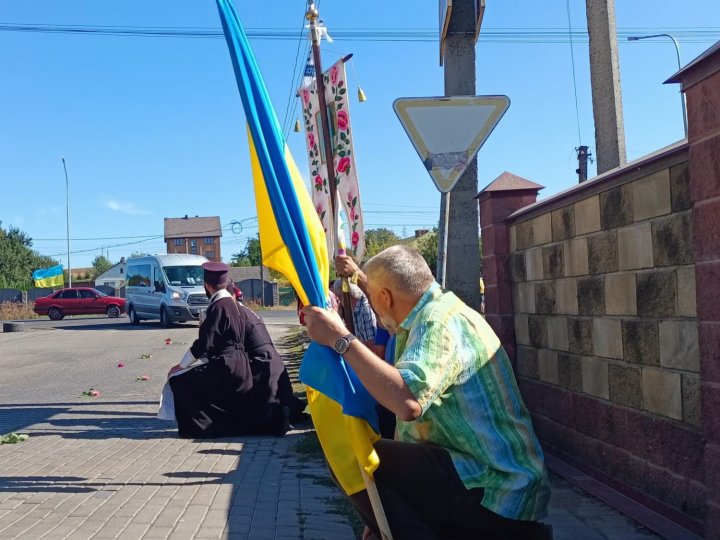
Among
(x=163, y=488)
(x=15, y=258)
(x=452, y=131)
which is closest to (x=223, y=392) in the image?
(x=163, y=488)

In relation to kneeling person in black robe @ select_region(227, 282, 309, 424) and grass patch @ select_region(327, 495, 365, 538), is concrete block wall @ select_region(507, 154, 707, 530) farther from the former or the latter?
kneeling person in black robe @ select_region(227, 282, 309, 424)

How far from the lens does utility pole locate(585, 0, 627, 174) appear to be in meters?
7.84

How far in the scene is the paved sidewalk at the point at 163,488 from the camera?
4.31m

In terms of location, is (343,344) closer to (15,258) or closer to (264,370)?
(264,370)

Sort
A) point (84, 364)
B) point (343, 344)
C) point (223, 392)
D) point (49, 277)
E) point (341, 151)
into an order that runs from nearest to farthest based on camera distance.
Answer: point (343, 344) < point (341, 151) < point (223, 392) < point (84, 364) < point (49, 277)

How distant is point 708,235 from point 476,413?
5.49 feet

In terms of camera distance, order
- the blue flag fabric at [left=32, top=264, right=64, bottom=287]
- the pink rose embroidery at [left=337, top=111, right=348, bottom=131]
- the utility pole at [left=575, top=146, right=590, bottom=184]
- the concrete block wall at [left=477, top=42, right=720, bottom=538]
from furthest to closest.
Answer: the blue flag fabric at [left=32, top=264, right=64, bottom=287] < the utility pole at [left=575, top=146, right=590, bottom=184] < the pink rose embroidery at [left=337, top=111, right=348, bottom=131] < the concrete block wall at [left=477, top=42, right=720, bottom=538]

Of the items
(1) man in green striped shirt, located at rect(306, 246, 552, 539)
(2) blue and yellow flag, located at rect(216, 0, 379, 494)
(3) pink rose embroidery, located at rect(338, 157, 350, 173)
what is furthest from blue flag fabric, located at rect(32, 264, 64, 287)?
(1) man in green striped shirt, located at rect(306, 246, 552, 539)

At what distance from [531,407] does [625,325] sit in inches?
78.3

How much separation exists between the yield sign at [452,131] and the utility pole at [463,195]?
1495 mm

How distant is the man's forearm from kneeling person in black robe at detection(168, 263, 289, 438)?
495 cm

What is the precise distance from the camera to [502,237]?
696 centimetres

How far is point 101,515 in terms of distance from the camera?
457 centimetres

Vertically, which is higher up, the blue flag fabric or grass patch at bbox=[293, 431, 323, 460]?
the blue flag fabric
